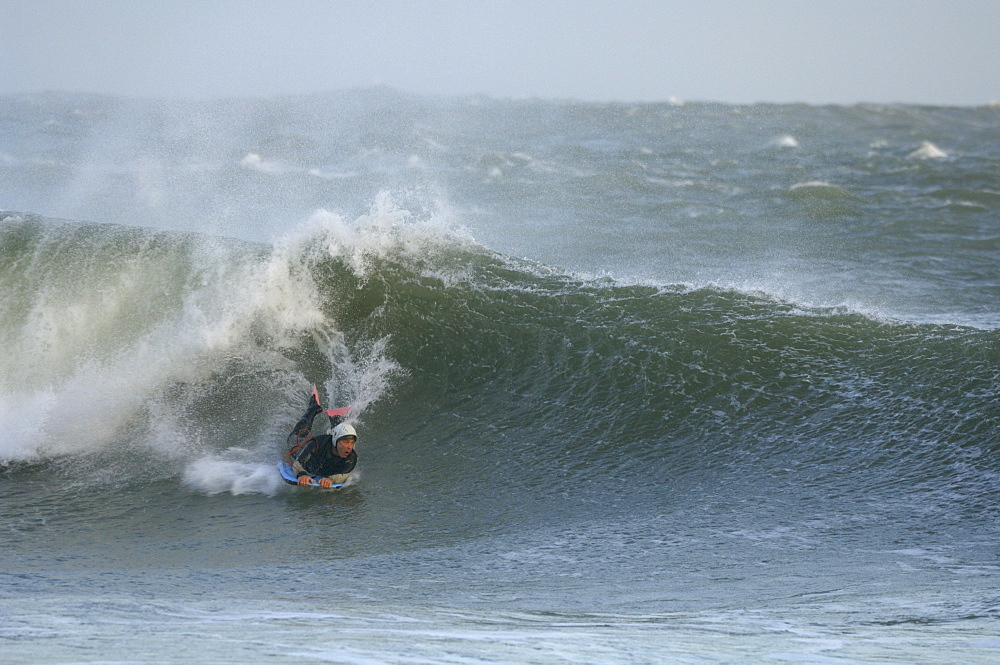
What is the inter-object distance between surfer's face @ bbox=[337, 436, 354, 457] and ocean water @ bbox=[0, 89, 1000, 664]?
357 mm

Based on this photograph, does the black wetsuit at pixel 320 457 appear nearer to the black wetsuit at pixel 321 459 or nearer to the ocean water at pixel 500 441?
the black wetsuit at pixel 321 459

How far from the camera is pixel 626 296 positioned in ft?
41.1

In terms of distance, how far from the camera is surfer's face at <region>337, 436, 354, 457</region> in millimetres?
8422

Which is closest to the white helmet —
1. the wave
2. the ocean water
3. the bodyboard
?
the bodyboard

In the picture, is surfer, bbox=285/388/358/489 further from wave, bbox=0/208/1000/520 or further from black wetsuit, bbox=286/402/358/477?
wave, bbox=0/208/1000/520

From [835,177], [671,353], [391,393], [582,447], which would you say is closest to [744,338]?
[671,353]

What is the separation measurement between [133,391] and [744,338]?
7.22 meters

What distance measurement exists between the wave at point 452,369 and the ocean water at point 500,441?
5 cm

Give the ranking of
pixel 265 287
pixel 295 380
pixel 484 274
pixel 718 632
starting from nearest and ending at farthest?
pixel 718 632 → pixel 295 380 → pixel 265 287 → pixel 484 274

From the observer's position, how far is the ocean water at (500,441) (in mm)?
4824

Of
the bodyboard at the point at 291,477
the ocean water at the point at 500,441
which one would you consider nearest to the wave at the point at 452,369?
the ocean water at the point at 500,441

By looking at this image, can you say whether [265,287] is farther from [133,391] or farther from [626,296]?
[626,296]

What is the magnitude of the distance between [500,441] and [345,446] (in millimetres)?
1834

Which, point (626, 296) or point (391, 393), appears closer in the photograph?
point (391, 393)
